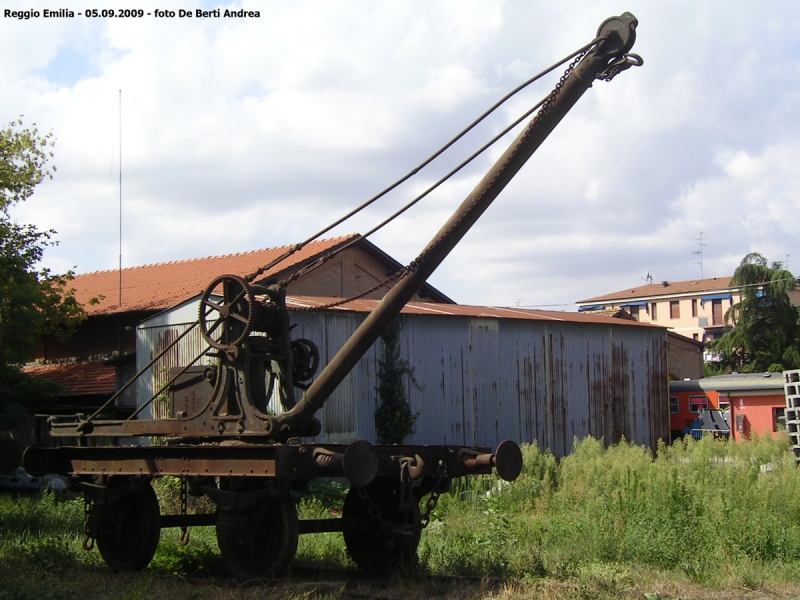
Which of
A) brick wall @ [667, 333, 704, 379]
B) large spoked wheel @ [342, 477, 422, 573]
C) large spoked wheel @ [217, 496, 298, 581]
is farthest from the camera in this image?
brick wall @ [667, 333, 704, 379]

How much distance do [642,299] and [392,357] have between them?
169 ft

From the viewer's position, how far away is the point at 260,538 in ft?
26.6

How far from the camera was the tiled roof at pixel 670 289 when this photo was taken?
62456 millimetres

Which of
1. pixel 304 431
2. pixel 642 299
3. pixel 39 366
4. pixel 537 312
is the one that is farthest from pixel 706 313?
pixel 304 431

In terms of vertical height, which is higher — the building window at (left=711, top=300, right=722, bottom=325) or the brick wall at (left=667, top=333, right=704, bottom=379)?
the building window at (left=711, top=300, right=722, bottom=325)

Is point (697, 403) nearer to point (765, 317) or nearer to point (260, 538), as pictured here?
point (765, 317)

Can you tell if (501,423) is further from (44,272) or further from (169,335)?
(44,272)

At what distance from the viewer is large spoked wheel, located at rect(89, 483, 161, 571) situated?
9.09m

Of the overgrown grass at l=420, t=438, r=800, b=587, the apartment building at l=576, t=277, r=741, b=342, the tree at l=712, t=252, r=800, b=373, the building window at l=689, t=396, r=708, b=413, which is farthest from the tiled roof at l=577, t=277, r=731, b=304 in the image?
the overgrown grass at l=420, t=438, r=800, b=587

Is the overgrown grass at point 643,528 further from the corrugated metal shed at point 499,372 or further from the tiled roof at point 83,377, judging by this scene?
the tiled roof at point 83,377

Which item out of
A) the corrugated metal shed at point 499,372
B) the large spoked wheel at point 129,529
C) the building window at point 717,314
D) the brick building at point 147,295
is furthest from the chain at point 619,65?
the building window at point 717,314

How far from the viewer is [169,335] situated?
18.0 metres

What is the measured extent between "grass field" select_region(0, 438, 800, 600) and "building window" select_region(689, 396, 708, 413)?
1819 cm

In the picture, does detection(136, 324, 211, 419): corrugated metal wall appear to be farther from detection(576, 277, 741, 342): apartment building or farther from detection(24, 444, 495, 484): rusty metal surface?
detection(576, 277, 741, 342): apartment building
